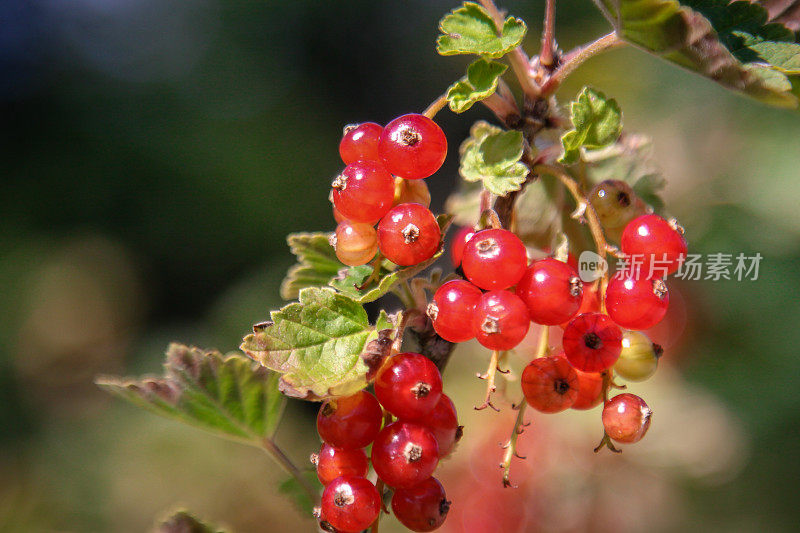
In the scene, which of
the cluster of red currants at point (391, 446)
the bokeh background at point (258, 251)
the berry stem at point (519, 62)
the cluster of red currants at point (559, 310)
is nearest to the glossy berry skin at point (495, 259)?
the cluster of red currants at point (559, 310)

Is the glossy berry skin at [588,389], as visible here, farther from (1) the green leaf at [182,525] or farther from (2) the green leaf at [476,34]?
(1) the green leaf at [182,525]

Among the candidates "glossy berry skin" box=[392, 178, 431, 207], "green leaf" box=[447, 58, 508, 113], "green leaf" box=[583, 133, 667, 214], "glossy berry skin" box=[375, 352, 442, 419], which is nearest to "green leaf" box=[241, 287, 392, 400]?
"glossy berry skin" box=[375, 352, 442, 419]

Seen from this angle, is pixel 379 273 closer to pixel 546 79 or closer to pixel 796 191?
pixel 546 79

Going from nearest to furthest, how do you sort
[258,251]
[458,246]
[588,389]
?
[588,389] → [458,246] → [258,251]

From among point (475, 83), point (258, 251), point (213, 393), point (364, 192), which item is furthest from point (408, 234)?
point (258, 251)

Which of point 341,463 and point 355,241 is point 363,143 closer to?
point 355,241

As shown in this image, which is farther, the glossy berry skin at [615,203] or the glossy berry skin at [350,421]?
the glossy berry skin at [615,203]
